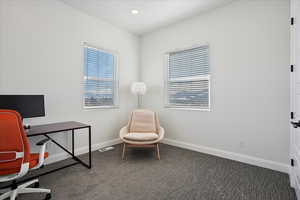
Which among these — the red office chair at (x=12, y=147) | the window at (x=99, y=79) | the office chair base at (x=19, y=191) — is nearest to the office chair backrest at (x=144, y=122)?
the window at (x=99, y=79)

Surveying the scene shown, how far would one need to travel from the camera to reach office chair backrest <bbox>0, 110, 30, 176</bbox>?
127cm

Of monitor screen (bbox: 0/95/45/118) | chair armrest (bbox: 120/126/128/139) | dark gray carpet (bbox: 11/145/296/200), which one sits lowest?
dark gray carpet (bbox: 11/145/296/200)

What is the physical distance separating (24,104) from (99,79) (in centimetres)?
147

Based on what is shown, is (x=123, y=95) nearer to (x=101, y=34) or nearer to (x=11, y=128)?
(x=101, y=34)

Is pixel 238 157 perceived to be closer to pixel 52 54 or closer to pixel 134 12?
pixel 134 12

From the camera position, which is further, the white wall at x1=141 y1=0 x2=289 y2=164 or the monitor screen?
the white wall at x1=141 y1=0 x2=289 y2=164

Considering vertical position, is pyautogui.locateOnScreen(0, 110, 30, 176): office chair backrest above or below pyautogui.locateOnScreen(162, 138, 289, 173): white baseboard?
above

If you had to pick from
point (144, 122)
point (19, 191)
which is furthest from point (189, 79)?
point (19, 191)

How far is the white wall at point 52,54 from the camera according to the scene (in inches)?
81.8

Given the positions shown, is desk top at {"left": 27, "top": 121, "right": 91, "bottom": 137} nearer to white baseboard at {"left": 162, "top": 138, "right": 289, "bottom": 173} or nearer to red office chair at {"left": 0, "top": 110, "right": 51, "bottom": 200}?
red office chair at {"left": 0, "top": 110, "right": 51, "bottom": 200}

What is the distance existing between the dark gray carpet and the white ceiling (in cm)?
282

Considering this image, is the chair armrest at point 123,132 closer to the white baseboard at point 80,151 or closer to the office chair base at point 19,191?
the white baseboard at point 80,151

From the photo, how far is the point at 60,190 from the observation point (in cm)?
175

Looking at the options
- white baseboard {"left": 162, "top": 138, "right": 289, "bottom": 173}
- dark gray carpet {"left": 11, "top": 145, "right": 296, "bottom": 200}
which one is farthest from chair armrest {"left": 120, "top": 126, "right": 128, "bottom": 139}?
white baseboard {"left": 162, "top": 138, "right": 289, "bottom": 173}
